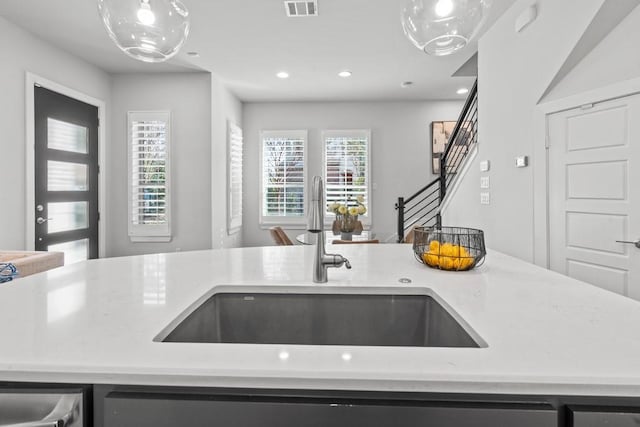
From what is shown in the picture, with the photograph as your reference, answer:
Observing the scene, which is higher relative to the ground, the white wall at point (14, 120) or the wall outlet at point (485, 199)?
the white wall at point (14, 120)

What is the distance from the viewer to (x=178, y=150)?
492cm

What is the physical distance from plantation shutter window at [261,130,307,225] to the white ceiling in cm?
87

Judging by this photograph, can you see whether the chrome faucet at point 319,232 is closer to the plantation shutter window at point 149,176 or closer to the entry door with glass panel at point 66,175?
the entry door with glass panel at point 66,175

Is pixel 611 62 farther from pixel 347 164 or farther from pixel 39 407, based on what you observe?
pixel 347 164

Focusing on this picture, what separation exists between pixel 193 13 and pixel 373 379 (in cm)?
368

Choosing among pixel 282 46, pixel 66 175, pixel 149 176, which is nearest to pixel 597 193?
pixel 282 46

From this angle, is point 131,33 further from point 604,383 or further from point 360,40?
point 360,40

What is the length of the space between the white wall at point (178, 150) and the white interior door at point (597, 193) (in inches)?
160

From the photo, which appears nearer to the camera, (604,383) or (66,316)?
(604,383)

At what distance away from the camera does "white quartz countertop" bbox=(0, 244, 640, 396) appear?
0.58m

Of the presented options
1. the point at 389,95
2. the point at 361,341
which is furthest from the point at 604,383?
the point at 389,95

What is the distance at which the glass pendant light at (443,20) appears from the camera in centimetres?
137

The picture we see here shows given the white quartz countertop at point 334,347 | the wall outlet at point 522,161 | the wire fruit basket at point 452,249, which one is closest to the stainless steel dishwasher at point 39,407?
the white quartz countertop at point 334,347

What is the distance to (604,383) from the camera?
21.9 inches
